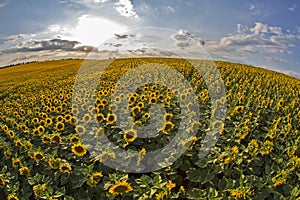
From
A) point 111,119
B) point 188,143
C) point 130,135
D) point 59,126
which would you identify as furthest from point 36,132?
point 188,143

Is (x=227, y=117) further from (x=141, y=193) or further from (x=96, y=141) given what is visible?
(x=141, y=193)

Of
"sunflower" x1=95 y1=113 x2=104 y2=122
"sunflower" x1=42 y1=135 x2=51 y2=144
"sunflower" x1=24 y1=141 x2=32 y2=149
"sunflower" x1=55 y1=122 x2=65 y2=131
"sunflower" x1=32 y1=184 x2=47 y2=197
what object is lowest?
"sunflower" x1=32 y1=184 x2=47 y2=197

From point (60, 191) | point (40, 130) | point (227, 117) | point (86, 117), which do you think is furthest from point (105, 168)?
point (227, 117)

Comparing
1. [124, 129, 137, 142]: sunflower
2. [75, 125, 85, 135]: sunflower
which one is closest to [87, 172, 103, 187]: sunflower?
[124, 129, 137, 142]: sunflower

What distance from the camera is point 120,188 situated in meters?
3.23

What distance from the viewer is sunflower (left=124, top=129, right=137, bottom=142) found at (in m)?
4.52

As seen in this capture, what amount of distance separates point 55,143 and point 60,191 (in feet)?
5.92

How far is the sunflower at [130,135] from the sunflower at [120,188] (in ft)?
4.18

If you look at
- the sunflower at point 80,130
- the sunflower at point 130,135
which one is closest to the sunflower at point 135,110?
the sunflower at point 80,130

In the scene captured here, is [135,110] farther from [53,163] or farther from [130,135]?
[53,163]

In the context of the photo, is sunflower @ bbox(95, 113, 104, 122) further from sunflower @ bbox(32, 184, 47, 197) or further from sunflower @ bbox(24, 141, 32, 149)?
sunflower @ bbox(32, 184, 47, 197)

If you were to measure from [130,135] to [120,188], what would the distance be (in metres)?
1.43

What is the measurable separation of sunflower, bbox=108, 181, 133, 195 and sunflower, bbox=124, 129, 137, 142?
127 centimetres

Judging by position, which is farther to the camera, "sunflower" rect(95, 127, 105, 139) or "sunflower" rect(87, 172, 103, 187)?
"sunflower" rect(95, 127, 105, 139)
